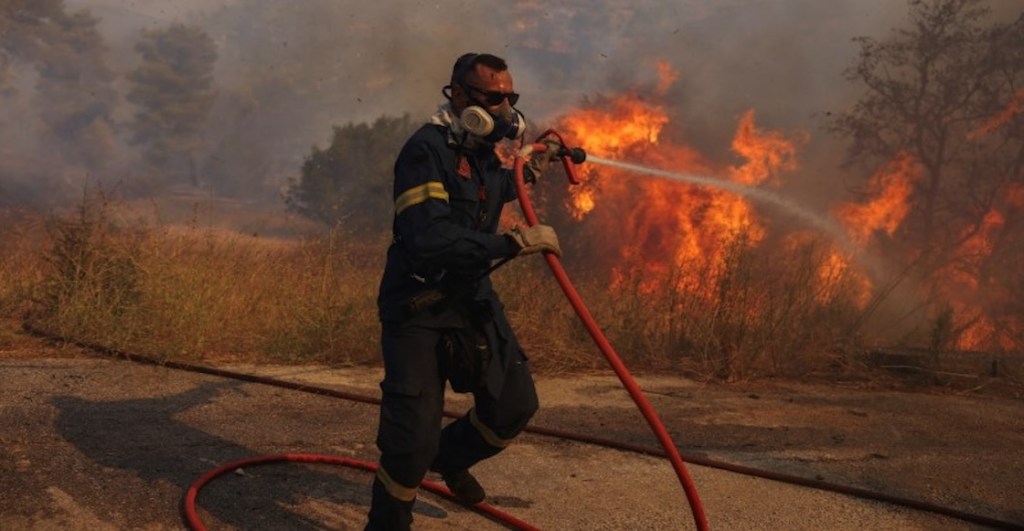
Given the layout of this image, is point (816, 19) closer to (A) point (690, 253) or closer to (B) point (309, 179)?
(A) point (690, 253)

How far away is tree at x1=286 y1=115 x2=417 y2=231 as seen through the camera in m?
32.4

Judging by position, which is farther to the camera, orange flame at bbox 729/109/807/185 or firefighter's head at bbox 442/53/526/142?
orange flame at bbox 729/109/807/185

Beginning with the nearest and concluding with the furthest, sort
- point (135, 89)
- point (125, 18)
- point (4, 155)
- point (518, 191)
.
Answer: point (518, 191) < point (4, 155) < point (135, 89) < point (125, 18)

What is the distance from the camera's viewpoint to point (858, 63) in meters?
18.0

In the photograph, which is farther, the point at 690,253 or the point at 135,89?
the point at 135,89

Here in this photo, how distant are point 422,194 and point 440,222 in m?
0.14

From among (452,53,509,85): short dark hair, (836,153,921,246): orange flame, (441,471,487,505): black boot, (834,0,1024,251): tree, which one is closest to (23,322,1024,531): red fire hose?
(441,471,487,505): black boot

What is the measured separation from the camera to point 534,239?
10.5 ft

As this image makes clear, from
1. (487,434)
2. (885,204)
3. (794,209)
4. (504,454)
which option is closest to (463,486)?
(487,434)

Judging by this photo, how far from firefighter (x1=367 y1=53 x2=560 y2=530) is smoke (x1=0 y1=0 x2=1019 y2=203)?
14.7m

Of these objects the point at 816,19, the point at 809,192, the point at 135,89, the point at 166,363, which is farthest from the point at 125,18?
the point at 166,363

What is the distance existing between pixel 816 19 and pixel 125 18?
67.3 m

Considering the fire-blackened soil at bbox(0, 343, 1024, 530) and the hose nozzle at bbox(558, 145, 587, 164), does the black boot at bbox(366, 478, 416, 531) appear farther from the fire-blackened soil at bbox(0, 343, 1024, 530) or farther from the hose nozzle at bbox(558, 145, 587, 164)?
the hose nozzle at bbox(558, 145, 587, 164)

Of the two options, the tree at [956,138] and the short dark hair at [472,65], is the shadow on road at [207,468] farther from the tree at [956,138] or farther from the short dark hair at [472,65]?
the tree at [956,138]
